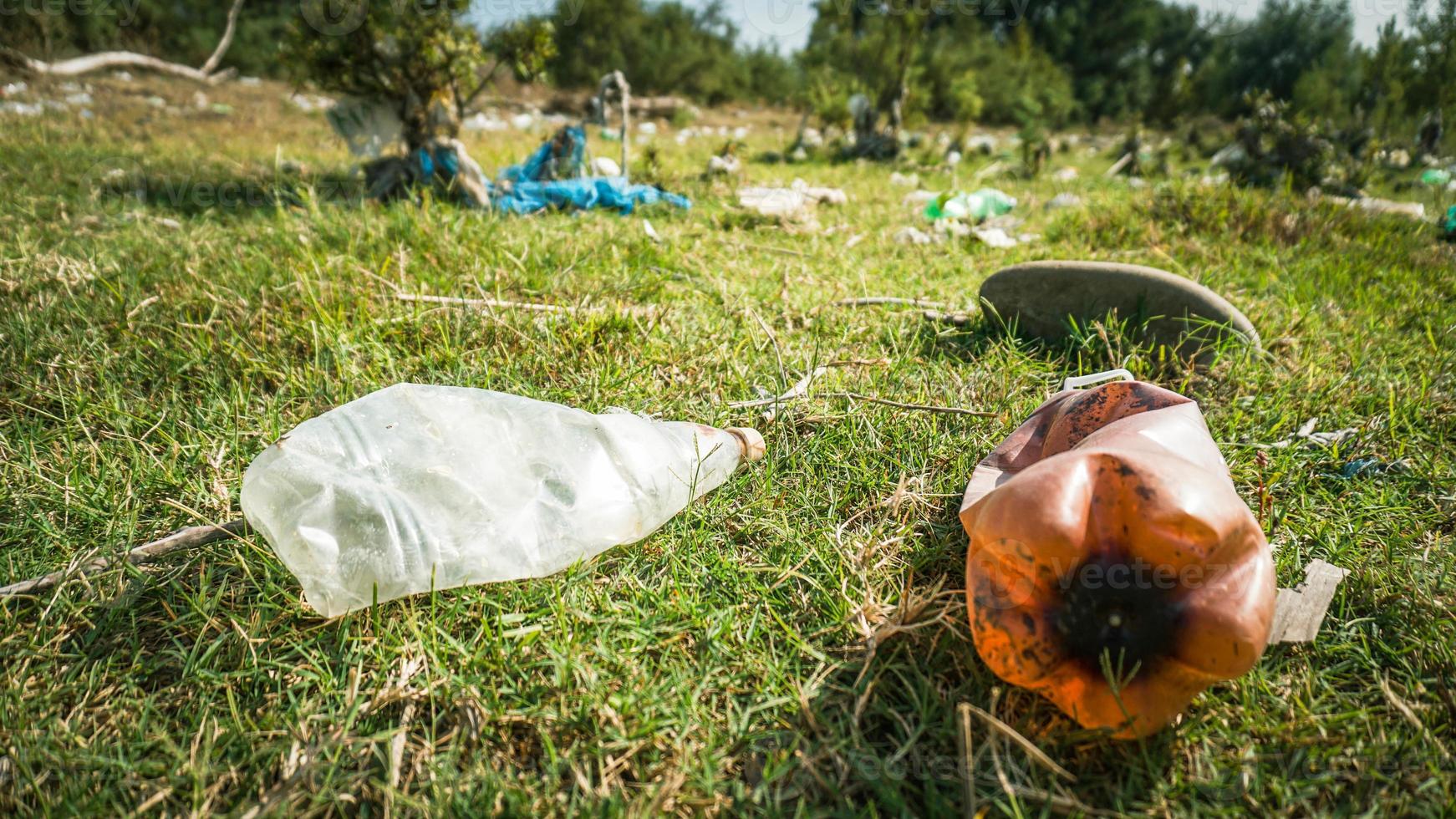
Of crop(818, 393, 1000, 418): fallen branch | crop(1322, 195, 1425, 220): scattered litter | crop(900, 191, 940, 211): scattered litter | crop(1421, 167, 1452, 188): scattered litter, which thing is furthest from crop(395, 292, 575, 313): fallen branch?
crop(1421, 167, 1452, 188): scattered litter

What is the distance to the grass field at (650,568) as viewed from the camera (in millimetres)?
1044

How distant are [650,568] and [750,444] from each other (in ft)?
1.50

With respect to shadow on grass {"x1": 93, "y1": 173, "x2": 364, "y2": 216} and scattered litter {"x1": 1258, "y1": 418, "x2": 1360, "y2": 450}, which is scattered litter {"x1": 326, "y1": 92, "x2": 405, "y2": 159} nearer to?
shadow on grass {"x1": 93, "y1": 173, "x2": 364, "y2": 216}

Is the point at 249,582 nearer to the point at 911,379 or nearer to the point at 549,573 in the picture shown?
the point at 549,573

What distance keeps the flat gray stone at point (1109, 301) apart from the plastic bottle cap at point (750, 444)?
121cm

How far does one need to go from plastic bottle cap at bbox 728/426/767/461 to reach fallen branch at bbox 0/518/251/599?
3.74 ft

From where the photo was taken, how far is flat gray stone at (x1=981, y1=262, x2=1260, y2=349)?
220 cm

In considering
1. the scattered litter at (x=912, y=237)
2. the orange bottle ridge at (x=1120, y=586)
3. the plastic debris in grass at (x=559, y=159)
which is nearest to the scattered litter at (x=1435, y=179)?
the scattered litter at (x=912, y=237)

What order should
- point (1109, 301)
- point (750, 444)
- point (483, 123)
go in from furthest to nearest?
point (483, 123) → point (1109, 301) → point (750, 444)

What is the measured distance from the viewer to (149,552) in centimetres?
137
